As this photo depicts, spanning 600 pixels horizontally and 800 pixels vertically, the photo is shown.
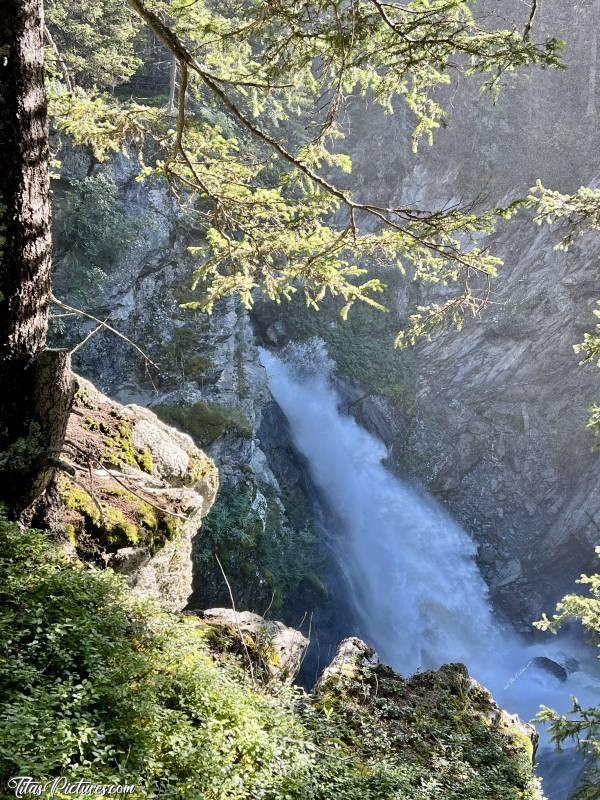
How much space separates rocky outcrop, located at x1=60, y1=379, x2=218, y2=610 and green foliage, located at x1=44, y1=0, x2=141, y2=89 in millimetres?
8484

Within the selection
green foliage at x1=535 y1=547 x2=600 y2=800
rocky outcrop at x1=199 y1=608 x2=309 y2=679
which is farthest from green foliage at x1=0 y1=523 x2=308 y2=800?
Answer: green foliage at x1=535 y1=547 x2=600 y2=800

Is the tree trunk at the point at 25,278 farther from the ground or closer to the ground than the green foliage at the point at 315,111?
closer to the ground

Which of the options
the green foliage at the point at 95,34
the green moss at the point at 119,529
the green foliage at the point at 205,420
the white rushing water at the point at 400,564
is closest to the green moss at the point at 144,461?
the green moss at the point at 119,529

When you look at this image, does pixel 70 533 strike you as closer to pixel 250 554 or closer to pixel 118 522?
pixel 118 522

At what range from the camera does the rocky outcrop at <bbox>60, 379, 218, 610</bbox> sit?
12.2 feet

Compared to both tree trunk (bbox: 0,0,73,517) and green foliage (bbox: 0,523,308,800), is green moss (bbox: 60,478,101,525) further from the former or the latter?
green foliage (bbox: 0,523,308,800)

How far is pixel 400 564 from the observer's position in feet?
53.6

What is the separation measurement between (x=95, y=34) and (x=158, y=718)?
41.7ft

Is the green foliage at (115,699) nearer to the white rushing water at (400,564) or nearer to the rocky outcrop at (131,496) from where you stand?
the rocky outcrop at (131,496)

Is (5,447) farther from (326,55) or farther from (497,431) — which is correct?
(497,431)

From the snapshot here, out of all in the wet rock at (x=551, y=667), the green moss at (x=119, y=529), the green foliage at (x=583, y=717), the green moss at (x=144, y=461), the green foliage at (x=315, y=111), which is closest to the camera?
the green foliage at (x=315, y=111)

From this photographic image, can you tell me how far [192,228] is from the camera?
13.1 m

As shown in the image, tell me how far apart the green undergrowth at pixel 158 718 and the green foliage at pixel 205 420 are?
7906 millimetres

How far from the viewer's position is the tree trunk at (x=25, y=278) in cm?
263
